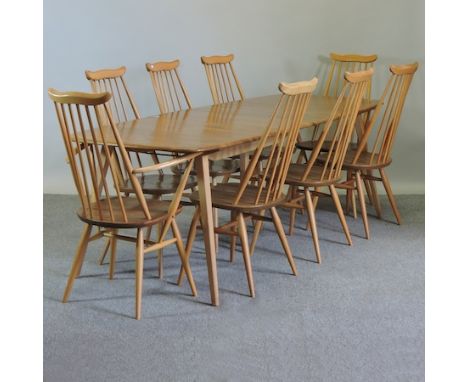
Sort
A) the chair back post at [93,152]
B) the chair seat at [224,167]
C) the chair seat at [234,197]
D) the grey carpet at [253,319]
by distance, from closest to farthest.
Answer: the grey carpet at [253,319] → the chair back post at [93,152] → the chair seat at [234,197] → the chair seat at [224,167]

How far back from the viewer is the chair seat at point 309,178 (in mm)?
3656

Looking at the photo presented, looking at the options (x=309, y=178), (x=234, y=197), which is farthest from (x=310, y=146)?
(x=234, y=197)

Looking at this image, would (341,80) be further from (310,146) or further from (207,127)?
(207,127)

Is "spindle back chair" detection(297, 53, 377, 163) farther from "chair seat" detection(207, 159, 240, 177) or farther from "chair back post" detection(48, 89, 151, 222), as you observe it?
"chair back post" detection(48, 89, 151, 222)

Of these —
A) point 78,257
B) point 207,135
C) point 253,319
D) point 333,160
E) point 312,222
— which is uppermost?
point 207,135

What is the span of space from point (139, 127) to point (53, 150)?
→ 205cm

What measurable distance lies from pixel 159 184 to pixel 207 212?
25.7 inches

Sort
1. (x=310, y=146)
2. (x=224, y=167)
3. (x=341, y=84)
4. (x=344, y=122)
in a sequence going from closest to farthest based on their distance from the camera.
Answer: (x=344, y=122), (x=224, y=167), (x=310, y=146), (x=341, y=84)

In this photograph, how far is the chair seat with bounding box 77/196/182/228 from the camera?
290 centimetres

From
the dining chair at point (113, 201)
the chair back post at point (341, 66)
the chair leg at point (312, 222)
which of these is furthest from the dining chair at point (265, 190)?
the chair back post at point (341, 66)

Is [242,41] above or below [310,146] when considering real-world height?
above

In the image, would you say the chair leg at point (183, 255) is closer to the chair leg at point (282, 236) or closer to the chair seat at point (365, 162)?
the chair leg at point (282, 236)

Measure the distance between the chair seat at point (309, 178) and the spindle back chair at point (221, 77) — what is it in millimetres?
896

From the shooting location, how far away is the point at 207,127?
11.4 feet
